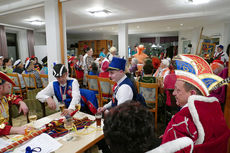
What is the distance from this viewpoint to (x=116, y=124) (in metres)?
0.64

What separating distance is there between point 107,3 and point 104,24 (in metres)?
3.81

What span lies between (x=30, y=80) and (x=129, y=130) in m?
4.23

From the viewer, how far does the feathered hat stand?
3.88ft

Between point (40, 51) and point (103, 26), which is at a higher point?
point (103, 26)

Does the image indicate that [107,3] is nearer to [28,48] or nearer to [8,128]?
[8,128]

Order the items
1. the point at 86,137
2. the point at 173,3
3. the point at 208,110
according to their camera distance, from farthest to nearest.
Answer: the point at 173,3 < the point at 86,137 < the point at 208,110

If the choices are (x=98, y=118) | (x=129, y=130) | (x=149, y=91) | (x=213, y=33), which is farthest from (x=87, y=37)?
(x=129, y=130)

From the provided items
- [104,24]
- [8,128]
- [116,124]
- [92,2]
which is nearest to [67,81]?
[8,128]

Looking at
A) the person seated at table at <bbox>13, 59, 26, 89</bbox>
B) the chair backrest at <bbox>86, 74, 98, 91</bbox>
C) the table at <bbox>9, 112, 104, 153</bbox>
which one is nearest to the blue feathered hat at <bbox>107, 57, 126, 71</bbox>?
the table at <bbox>9, 112, 104, 153</bbox>

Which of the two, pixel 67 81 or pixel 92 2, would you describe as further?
pixel 92 2

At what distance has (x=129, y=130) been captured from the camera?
2.03ft

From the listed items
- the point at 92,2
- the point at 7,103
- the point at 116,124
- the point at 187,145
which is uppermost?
the point at 92,2

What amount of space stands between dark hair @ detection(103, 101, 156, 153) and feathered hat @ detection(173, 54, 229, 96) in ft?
2.32

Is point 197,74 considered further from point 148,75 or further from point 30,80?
point 30,80
